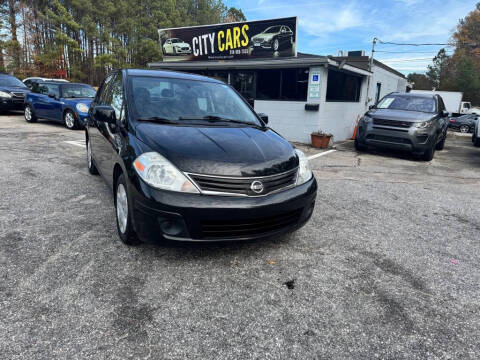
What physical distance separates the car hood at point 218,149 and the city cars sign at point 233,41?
31.0ft

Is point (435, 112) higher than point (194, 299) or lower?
higher

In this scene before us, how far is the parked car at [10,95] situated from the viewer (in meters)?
12.5

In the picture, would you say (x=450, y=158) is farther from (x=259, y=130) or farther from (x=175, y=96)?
(x=175, y=96)

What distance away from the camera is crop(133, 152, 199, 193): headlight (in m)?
2.27

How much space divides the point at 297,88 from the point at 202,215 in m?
9.79

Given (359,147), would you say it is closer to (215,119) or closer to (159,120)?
(215,119)

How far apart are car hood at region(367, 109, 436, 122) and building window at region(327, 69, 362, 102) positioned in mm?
2964

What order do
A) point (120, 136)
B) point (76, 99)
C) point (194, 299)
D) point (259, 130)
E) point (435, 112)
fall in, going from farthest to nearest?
point (76, 99), point (435, 112), point (259, 130), point (120, 136), point (194, 299)

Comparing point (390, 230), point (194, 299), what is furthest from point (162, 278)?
point (390, 230)

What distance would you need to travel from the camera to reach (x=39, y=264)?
8.17 ft

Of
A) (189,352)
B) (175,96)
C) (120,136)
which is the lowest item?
(189,352)

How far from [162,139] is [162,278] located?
43.5 inches

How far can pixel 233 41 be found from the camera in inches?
490

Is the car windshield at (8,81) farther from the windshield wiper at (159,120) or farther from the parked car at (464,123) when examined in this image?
the parked car at (464,123)
